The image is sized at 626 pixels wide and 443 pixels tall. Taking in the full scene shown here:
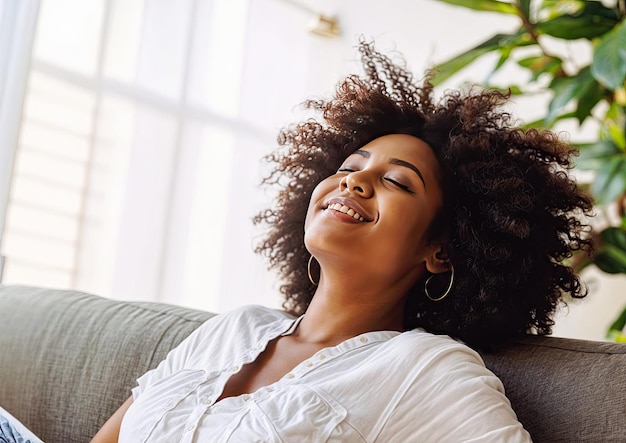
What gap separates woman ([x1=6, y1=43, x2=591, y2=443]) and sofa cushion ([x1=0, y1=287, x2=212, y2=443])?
15 centimetres

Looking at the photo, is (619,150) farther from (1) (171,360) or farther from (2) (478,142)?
(1) (171,360)

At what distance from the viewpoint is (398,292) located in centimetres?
141

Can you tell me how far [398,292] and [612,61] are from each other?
2.77 ft

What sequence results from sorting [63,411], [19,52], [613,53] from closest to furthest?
[63,411]
[613,53]
[19,52]

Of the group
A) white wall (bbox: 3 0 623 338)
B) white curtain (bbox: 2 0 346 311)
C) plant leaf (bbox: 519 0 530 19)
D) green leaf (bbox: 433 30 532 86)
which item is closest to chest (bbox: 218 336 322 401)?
green leaf (bbox: 433 30 532 86)

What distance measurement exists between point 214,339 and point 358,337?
283mm

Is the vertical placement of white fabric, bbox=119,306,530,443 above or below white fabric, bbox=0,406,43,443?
above

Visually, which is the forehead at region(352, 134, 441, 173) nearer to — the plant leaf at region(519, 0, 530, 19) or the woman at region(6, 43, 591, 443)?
the woman at region(6, 43, 591, 443)

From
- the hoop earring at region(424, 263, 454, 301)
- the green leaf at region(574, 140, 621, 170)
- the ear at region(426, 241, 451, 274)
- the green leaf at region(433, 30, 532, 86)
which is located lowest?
the hoop earring at region(424, 263, 454, 301)

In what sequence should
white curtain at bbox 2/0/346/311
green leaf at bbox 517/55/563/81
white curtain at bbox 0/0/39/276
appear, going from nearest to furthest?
green leaf at bbox 517/55/563/81 → white curtain at bbox 0/0/39/276 → white curtain at bbox 2/0/346/311

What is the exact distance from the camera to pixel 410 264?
1.39 meters

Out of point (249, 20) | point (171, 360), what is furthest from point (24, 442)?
point (249, 20)

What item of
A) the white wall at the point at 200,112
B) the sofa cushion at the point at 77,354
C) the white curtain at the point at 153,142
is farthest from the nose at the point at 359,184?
the white curtain at the point at 153,142

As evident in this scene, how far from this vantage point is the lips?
133 centimetres
